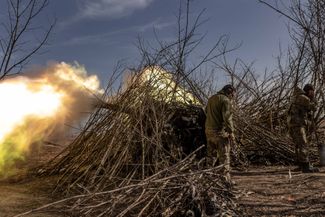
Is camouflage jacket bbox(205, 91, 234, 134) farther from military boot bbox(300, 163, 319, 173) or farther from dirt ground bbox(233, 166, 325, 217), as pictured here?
military boot bbox(300, 163, 319, 173)

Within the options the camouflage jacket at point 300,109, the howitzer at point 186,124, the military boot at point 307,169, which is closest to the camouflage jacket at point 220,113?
the howitzer at point 186,124

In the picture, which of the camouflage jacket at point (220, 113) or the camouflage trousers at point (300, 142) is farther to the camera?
the camouflage trousers at point (300, 142)

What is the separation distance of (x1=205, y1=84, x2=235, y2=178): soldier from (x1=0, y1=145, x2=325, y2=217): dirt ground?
49 cm

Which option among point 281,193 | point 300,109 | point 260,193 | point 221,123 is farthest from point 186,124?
point 281,193

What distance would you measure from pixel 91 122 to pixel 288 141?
389cm

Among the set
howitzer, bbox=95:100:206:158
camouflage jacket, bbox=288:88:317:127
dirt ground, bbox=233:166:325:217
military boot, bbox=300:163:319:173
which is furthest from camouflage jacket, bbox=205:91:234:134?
military boot, bbox=300:163:319:173

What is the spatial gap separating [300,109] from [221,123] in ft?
4.67

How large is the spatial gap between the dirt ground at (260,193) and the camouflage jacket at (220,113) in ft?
2.77

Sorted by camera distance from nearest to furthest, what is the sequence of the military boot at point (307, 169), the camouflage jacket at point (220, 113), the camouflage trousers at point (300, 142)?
1. the camouflage jacket at point (220, 113)
2. the military boot at point (307, 169)
3. the camouflage trousers at point (300, 142)

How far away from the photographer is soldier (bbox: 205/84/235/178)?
7098 mm

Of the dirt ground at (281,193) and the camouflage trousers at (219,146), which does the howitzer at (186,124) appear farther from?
the dirt ground at (281,193)

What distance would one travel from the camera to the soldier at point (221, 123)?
23.3 feet

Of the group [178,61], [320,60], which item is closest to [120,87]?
[178,61]

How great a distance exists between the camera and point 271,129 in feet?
31.1
